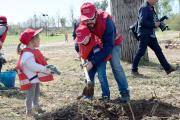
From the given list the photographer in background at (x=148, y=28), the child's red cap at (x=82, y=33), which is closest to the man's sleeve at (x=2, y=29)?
the child's red cap at (x=82, y=33)

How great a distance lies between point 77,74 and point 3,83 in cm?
210

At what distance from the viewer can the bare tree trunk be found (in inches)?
255

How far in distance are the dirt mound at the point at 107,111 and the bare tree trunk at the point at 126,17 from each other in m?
3.69

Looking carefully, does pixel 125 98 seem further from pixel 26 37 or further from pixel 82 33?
pixel 26 37

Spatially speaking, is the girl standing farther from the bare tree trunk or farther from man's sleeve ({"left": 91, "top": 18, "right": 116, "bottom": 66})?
the bare tree trunk

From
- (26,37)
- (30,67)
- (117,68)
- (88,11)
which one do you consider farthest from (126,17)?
(30,67)

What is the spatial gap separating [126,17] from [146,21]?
1847mm

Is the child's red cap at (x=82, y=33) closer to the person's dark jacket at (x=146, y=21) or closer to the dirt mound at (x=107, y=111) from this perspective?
the dirt mound at (x=107, y=111)

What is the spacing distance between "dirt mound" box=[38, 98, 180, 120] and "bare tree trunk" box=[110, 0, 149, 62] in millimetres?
3690

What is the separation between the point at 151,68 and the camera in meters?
6.07

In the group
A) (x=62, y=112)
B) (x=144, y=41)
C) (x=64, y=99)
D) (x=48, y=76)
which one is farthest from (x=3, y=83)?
(x=144, y=41)

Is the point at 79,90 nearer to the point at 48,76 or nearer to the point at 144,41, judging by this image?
the point at 48,76

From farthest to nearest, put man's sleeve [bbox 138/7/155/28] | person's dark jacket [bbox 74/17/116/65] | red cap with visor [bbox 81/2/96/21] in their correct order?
man's sleeve [bbox 138/7/155/28] → person's dark jacket [bbox 74/17/116/65] → red cap with visor [bbox 81/2/96/21]

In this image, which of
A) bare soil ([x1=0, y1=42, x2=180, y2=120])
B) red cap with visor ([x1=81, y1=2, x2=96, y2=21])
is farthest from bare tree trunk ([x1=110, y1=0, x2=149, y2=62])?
red cap with visor ([x1=81, y1=2, x2=96, y2=21])
